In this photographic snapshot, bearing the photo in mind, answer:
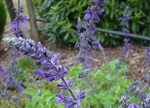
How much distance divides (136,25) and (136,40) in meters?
0.35

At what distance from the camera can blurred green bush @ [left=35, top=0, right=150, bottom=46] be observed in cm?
531

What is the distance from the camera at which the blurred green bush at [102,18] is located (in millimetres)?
5312

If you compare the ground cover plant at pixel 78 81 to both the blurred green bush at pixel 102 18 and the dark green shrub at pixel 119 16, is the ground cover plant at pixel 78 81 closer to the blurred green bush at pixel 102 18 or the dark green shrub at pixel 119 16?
the blurred green bush at pixel 102 18

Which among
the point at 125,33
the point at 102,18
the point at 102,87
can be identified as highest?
the point at 125,33

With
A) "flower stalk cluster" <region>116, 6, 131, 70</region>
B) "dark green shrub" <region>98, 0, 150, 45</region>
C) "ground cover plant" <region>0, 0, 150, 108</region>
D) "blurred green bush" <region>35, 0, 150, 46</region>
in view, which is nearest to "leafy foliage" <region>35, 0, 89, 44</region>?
"blurred green bush" <region>35, 0, 150, 46</region>

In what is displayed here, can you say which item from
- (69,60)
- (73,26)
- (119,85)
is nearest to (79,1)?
(73,26)

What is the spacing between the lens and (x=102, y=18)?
5.50 metres

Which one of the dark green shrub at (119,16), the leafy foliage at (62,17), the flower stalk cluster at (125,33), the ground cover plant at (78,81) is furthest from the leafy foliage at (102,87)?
the leafy foliage at (62,17)

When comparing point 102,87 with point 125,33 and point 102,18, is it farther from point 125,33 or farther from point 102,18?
point 102,18

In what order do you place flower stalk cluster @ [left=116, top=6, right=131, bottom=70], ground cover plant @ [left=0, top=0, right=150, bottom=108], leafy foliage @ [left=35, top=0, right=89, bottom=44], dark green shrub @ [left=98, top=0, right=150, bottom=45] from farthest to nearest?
leafy foliage @ [left=35, top=0, right=89, bottom=44] < dark green shrub @ [left=98, top=0, right=150, bottom=45] < flower stalk cluster @ [left=116, top=6, right=131, bottom=70] < ground cover plant @ [left=0, top=0, right=150, bottom=108]

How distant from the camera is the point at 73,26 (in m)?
5.60

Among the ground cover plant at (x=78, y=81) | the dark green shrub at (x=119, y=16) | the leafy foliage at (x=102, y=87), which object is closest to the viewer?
the ground cover plant at (x=78, y=81)

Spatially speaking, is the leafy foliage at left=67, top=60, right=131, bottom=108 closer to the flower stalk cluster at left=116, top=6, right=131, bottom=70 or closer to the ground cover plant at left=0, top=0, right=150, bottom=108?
the ground cover plant at left=0, top=0, right=150, bottom=108

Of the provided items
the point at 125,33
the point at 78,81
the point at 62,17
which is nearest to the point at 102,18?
the point at 62,17
